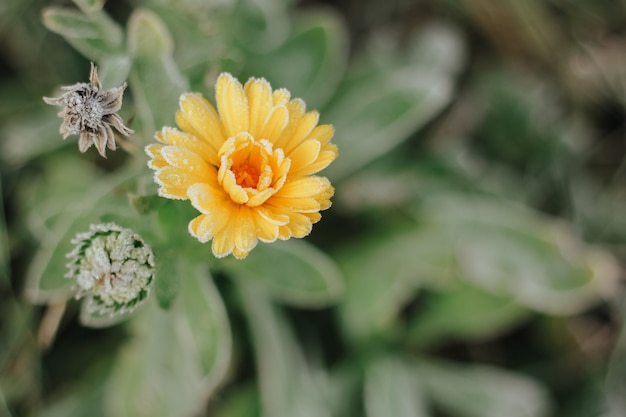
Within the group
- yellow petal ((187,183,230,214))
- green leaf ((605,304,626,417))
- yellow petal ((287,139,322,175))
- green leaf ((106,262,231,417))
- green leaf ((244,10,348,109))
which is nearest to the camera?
yellow petal ((187,183,230,214))

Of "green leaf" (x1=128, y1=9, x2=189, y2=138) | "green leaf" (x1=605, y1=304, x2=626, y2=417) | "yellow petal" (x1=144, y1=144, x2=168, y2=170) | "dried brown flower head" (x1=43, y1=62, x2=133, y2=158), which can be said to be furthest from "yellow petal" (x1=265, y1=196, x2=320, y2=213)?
"green leaf" (x1=605, y1=304, x2=626, y2=417)

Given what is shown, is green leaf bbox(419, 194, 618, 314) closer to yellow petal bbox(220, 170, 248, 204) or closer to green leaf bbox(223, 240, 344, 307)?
green leaf bbox(223, 240, 344, 307)

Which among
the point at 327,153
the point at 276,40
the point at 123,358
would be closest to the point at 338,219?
the point at 276,40

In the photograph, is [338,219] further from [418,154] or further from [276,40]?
[276,40]

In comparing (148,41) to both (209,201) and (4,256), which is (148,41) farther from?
(4,256)

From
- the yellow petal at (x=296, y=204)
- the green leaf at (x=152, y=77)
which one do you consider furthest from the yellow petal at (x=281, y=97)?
the green leaf at (x=152, y=77)

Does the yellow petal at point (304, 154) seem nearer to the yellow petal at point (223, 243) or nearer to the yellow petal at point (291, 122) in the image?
the yellow petal at point (291, 122)

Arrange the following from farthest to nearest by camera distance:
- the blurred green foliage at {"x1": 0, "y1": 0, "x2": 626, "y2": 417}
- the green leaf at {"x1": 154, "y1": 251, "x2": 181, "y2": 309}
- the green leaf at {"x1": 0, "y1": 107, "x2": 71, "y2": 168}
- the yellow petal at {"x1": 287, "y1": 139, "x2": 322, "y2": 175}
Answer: the green leaf at {"x1": 0, "y1": 107, "x2": 71, "y2": 168} → the blurred green foliage at {"x1": 0, "y1": 0, "x2": 626, "y2": 417} → the green leaf at {"x1": 154, "y1": 251, "x2": 181, "y2": 309} → the yellow petal at {"x1": 287, "y1": 139, "x2": 322, "y2": 175}

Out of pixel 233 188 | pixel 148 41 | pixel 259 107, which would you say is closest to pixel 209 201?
pixel 233 188
